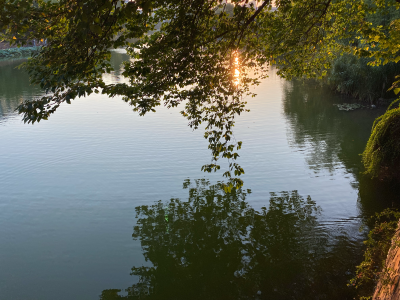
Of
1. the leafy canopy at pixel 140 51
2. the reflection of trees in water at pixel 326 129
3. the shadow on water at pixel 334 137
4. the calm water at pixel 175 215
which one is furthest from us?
the reflection of trees in water at pixel 326 129

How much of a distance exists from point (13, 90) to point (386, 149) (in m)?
24.3

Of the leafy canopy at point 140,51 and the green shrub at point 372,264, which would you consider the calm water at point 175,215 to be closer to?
the green shrub at point 372,264

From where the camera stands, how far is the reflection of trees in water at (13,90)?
19688 millimetres

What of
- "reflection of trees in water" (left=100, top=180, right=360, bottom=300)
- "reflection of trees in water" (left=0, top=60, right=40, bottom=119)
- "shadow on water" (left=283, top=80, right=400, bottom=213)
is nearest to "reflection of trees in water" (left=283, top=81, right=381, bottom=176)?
"shadow on water" (left=283, top=80, right=400, bottom=213)

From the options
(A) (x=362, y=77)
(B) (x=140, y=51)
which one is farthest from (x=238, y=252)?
(A) (x=362, y=77)

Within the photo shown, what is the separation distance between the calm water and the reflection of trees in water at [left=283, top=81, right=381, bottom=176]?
0.38 feet

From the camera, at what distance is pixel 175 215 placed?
7887 millimetres

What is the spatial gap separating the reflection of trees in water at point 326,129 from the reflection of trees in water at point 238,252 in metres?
3.73

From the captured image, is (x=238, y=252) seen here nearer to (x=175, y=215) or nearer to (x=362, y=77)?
(x=175, y=215)

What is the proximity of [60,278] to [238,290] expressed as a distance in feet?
10.2

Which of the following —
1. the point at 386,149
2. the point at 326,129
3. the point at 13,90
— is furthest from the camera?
the point at 13,90

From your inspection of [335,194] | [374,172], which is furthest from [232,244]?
[374,172]

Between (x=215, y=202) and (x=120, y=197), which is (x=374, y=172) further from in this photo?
(x=120, y=197)

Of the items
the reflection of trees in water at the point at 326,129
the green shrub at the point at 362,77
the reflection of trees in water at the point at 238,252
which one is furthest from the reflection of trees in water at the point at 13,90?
the green shrub at the point at 362,77
